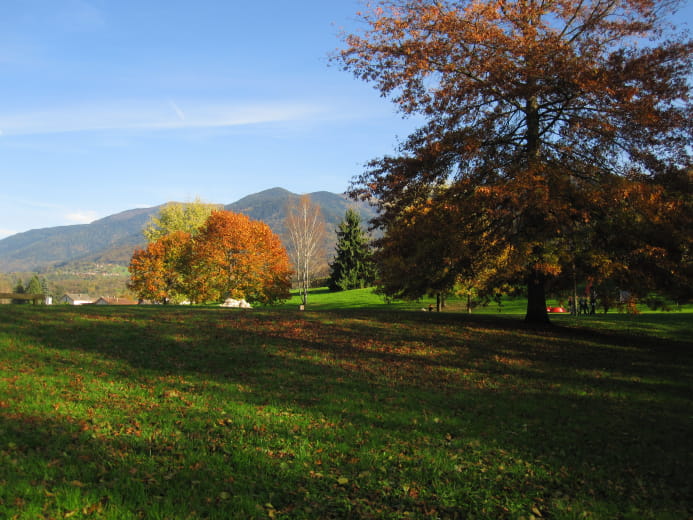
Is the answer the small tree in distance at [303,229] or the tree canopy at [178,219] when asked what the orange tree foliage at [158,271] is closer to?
the small tree in distance at [303,229]

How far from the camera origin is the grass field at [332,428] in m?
4.90

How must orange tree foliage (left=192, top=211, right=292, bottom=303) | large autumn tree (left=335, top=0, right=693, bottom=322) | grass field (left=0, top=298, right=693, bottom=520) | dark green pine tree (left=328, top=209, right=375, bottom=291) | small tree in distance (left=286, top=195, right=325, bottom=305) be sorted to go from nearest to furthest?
grass field (left=0, top=298, right=693, bottom=520) < large autumn tree (left=335, top=0, right=693, bottom=322) < orange tree foliage (left=192, top=211, right=292, bottom=303) < small tree in distance (left=286, top=195, right=325, bottom=305) < dark green pine tree (left=328, top=209, right=375, bottom=291)

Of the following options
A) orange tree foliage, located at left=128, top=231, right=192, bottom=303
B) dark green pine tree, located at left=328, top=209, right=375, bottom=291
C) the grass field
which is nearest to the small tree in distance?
dark green pine tree, located at left=328, top=209, right=375, bottom=291

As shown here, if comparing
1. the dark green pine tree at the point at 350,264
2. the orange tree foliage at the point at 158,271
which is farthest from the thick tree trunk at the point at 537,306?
the dark green pine tree at the point at 350,264

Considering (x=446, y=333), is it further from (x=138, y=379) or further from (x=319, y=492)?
(x=319, y=492)

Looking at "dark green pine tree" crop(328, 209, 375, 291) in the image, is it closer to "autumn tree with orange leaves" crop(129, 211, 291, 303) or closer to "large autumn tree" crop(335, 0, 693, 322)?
"autumn tree with orange leaves" crop(129, 211, 291, 303)

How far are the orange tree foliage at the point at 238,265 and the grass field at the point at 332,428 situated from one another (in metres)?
25.5

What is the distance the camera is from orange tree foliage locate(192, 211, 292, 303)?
3959 centimetres

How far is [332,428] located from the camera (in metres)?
6.96

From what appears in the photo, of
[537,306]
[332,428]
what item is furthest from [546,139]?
[332,428]

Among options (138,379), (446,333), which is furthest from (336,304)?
(138,379)

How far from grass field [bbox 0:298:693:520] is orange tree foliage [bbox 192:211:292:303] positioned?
25.5m

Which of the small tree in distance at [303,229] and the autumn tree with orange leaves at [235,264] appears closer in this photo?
the autumn tree with orange leaves at [235,264]

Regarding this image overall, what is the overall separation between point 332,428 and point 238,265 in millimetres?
34338
